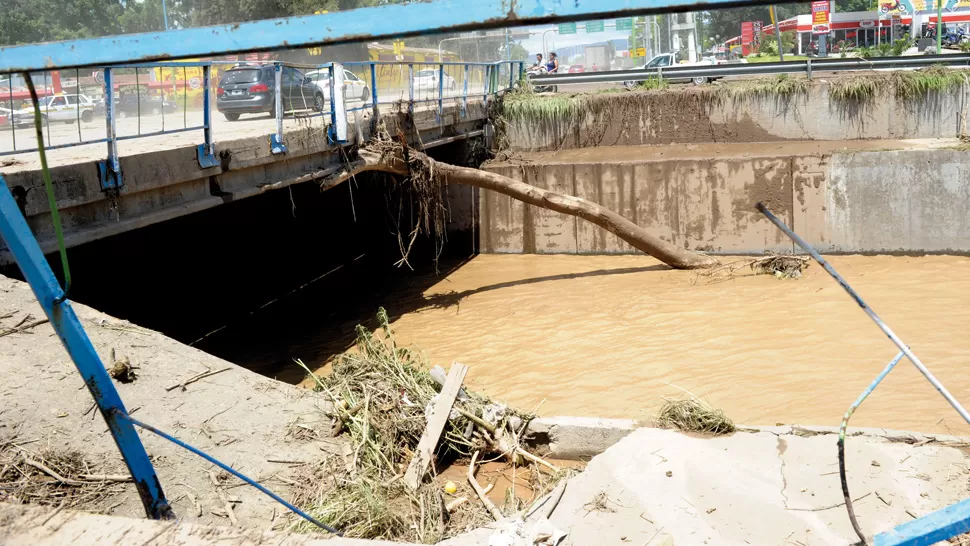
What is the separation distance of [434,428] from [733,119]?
12.8 meters

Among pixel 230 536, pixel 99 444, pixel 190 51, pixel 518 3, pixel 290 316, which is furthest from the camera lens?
pixel 290 316

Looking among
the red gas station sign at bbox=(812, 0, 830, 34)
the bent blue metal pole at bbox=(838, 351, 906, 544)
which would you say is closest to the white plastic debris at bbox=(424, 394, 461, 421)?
the bent blue metal pole at bbox=(838, 351, 906, 544)

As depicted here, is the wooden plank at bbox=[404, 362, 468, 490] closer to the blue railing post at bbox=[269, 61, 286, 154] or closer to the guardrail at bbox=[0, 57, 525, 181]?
the guardrail at bbox=[0, 57, 525, 181]

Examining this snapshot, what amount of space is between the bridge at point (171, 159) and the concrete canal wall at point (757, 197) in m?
3.14

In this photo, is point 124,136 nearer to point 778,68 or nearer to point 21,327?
point 21,327

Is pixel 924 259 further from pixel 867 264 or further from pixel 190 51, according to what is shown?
pixel 190 51

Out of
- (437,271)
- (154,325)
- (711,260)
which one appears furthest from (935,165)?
(154,325)

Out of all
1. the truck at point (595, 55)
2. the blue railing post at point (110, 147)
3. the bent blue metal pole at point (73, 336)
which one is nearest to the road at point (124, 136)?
the blue railing post at point (110, 147)

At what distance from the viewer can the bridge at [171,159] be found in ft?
23.0

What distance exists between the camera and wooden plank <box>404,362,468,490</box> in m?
5.89

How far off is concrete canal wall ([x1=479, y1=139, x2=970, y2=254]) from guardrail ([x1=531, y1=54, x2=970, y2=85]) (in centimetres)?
215

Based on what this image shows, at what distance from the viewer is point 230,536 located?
10.3 ft

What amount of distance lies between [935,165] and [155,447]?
43.9 ft

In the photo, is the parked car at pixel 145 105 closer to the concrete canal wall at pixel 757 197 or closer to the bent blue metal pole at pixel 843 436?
the concrete canal wall at pixel 757 197
